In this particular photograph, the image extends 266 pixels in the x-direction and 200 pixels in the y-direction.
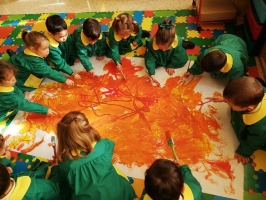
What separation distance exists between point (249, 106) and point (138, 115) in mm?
716

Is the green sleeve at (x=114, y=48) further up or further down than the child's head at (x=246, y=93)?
further down

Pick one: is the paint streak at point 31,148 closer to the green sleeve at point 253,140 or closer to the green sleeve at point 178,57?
the green sleeve at point 178,57

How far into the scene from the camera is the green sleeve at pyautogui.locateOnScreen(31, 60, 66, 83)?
5.63 feet

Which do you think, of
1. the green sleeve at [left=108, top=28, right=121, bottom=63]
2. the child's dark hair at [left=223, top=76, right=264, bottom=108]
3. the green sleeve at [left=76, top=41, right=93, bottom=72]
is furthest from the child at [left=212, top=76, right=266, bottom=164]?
the green sleeve at [left=76, top=41, right=93, bottom=72]

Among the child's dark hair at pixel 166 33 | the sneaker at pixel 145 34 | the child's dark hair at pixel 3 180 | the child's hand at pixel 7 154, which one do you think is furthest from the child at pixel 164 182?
the sneaker at pixel 145 34

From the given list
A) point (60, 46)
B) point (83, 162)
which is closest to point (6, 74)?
point (60, 46)

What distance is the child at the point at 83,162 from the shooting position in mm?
1079

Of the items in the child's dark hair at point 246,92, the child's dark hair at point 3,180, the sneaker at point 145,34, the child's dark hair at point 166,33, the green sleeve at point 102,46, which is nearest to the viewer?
the child's dark hair at point 3,180

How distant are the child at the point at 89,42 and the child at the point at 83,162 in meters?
0.79

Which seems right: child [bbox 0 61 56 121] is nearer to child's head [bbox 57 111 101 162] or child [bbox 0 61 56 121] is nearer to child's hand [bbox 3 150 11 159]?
child's hand [bbox 3 150 11 159]

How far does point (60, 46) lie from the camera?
1898 millimetres

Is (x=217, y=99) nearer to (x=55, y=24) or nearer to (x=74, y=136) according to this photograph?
(x=74, y=136)

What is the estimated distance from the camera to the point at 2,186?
39.3 inches

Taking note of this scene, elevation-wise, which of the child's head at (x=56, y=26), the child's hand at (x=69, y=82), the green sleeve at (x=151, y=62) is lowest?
the child's hand at (x=69, y=82)
